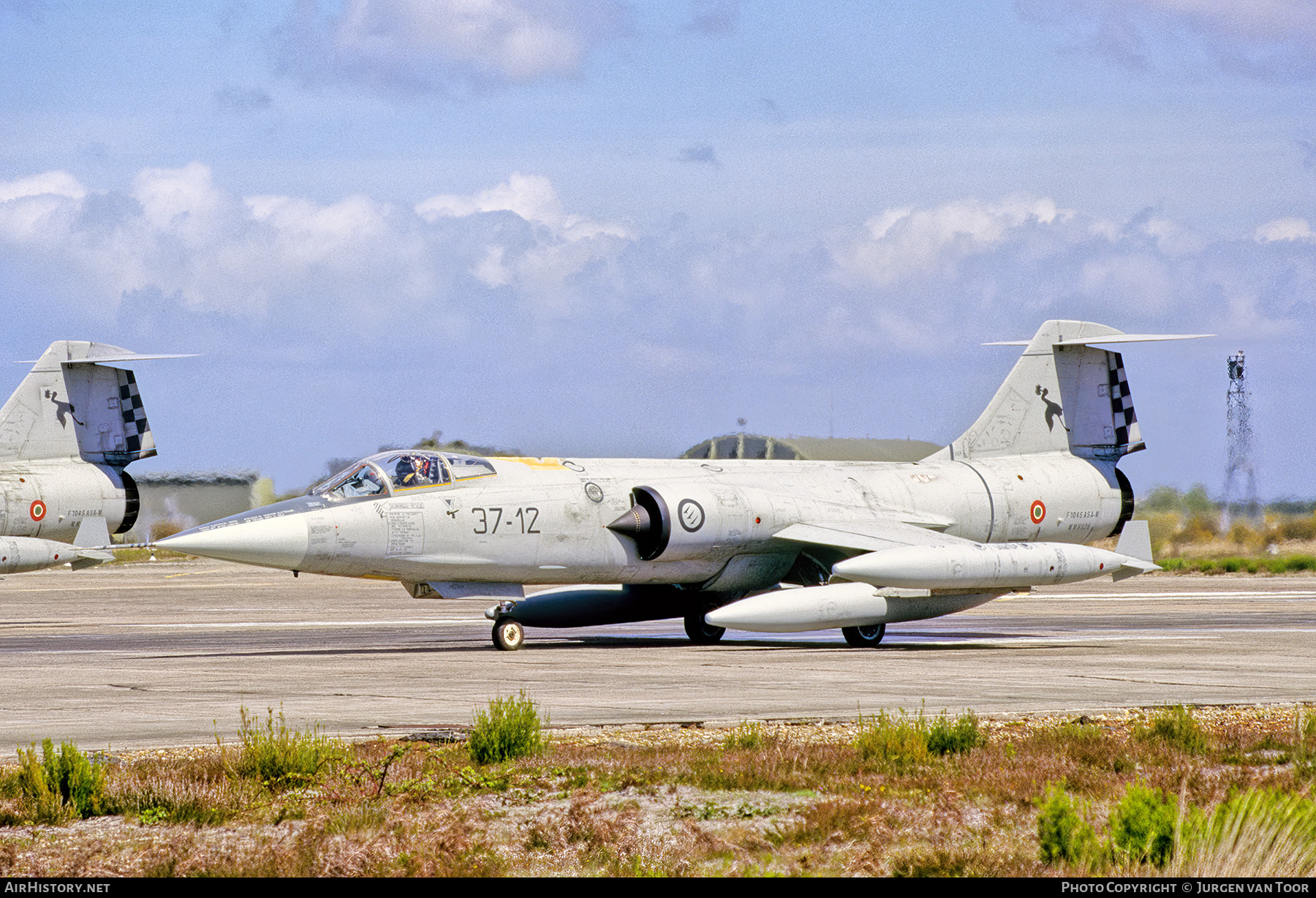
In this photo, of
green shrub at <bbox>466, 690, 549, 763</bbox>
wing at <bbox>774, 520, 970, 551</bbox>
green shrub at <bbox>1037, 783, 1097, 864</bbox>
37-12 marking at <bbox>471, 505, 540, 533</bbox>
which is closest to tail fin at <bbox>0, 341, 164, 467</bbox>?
37-12 marking at <bbox>471, 505, 540, 533</bbox>

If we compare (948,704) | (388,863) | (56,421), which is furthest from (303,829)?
(56,421)

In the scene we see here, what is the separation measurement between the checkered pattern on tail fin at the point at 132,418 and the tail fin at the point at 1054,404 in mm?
18247

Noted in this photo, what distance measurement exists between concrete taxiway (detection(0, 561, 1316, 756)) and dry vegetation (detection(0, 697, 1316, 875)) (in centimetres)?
161

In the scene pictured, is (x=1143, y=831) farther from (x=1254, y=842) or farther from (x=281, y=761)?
(x=281, y=761)

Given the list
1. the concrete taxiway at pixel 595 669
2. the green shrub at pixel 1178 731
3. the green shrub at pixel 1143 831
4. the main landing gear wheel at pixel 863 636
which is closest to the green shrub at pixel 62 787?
the concrete taxiway at pixel 595 669

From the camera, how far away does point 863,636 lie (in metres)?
20.1

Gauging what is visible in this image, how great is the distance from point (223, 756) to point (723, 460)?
14.5 m

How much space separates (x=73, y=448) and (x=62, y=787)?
25.6 metres

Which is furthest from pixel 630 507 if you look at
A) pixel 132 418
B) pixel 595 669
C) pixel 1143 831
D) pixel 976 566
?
pixel 132 418

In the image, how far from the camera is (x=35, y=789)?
751cm

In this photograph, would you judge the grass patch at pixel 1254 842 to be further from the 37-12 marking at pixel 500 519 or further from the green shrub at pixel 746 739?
the 37-12 marking at pixel 500 519

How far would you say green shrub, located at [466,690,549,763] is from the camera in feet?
29.6

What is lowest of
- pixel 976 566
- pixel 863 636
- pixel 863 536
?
pixel 863 636

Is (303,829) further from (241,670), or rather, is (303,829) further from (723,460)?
(723,460)
